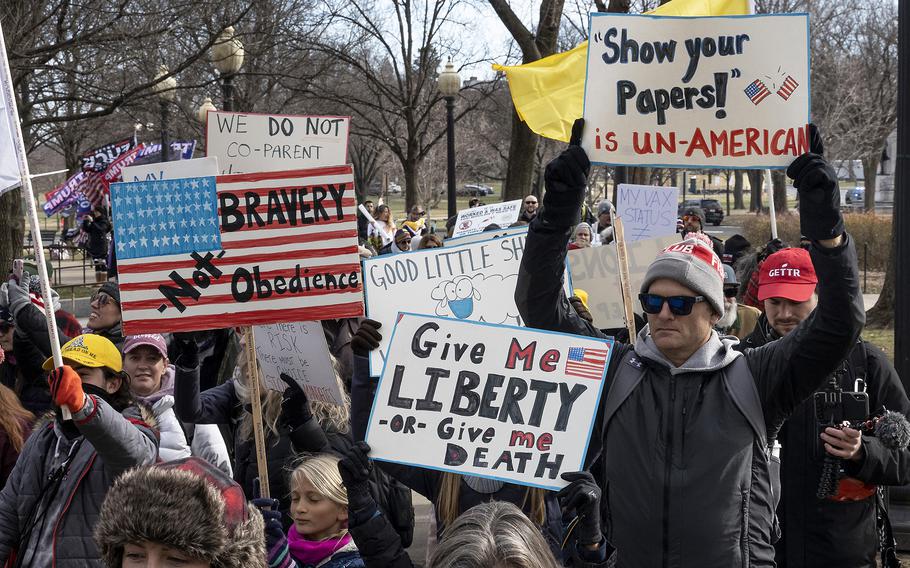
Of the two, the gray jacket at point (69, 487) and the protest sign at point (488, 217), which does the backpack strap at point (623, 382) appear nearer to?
the gray jacket at point (69, 487)

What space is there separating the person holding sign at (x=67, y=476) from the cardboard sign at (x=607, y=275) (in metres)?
3.93

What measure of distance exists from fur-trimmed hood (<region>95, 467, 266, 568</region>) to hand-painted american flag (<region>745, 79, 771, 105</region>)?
269 centimetres

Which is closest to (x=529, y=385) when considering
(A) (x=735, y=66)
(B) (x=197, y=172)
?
(A) (x=735, y=66)

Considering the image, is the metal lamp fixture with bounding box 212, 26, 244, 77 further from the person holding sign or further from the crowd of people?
the person holding sign

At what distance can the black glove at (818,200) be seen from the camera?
316cm

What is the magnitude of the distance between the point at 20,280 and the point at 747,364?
5.29 metres

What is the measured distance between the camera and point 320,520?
4.27 meters

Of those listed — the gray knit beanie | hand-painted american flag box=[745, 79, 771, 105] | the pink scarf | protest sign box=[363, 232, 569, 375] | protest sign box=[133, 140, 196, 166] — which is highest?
protest sign box=[133, 140, 196, 166]

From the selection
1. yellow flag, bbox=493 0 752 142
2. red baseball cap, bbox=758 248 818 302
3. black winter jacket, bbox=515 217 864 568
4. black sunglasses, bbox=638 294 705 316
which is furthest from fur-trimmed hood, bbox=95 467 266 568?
yellow flag, bbox=493 0 752 142

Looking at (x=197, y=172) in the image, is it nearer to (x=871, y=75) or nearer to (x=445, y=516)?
(x=445, y=516)

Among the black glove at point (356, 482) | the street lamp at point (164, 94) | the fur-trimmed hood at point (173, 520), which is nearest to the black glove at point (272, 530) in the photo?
the black glove at point (356, 482)

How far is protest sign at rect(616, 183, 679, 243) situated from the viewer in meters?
9.10

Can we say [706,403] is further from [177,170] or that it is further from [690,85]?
[177,170]

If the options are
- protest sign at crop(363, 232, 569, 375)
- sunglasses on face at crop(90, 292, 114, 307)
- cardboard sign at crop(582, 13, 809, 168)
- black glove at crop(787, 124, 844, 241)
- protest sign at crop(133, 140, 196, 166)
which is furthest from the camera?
protest sign at crop(133, 140, 196, 166)
